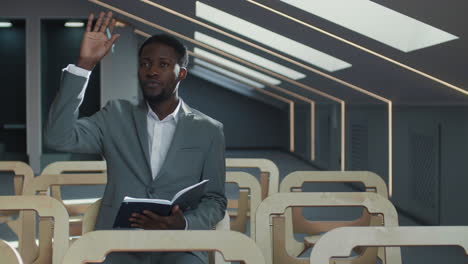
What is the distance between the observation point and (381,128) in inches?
313

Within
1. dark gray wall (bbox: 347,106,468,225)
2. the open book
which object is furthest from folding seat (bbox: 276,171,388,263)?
dark gray wall (bbox: 347,106,468,225)

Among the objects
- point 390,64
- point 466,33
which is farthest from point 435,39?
point 390,64

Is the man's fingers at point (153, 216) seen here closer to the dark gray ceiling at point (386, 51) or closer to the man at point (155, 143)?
the man at point (155, 143)

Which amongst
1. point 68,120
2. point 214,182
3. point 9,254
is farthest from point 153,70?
point 9,254

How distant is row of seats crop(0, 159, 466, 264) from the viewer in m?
1.80

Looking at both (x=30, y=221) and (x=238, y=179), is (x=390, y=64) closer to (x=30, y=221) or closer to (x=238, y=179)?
(x=238, y=179)

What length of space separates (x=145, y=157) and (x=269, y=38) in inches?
215

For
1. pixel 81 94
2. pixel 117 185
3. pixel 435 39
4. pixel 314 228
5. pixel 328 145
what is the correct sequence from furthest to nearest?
pixel 328 145
pixel 435 39
pixel 314 228
pixel 117 185
pixel 81 94

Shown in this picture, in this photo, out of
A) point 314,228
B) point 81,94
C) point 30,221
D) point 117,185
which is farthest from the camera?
point 314,228

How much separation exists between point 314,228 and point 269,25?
295 cm

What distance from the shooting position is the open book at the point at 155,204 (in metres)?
2.16

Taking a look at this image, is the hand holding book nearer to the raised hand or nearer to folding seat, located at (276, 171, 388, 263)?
the raised hand

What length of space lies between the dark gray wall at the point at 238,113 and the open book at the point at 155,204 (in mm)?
16840

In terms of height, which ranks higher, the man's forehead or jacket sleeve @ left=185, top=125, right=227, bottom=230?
the man's forehead
